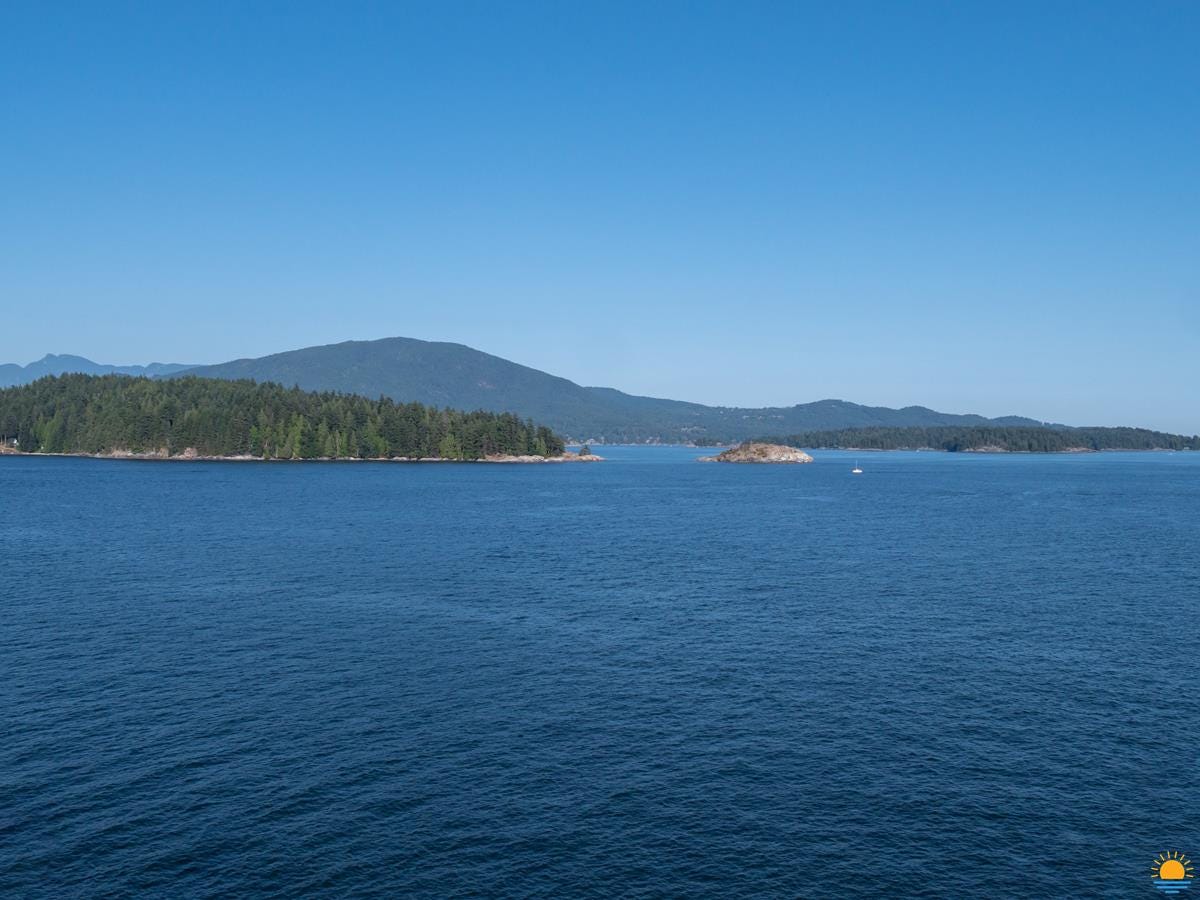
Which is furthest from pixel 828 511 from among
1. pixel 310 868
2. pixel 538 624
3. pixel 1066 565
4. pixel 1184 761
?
pixel 310 868

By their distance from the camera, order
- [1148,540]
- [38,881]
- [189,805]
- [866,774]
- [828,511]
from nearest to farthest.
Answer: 1. [38,881]
2. [189,805]
3. [866,774]
4. [1148,540]
5. [828,511]

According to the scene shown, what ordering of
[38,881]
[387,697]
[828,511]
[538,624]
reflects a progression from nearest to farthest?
[38,881], [387,697], [538,624], [828,511]

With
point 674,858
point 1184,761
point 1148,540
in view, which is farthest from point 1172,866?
point 1148,540

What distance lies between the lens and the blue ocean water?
118 feet

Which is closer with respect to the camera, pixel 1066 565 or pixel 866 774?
pixel 866 774

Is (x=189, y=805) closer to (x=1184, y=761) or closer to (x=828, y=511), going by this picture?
(x=1184, y=761)

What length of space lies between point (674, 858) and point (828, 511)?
478 ft

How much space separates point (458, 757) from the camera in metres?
45.4

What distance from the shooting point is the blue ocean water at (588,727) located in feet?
118

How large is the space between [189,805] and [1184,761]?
5149cm

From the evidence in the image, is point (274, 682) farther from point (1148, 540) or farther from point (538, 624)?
point (1148, 540)

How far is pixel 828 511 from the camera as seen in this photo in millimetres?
175000

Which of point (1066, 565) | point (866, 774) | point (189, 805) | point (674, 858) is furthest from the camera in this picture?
point (1066, 565)

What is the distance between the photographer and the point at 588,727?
4984 cm
